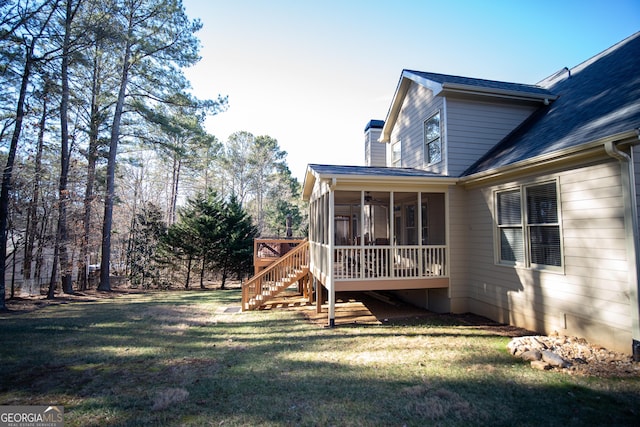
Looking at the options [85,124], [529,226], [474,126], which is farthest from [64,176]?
[529,226]

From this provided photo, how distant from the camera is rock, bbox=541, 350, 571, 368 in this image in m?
4.09

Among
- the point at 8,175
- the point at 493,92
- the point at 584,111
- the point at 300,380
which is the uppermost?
the point at 493,92

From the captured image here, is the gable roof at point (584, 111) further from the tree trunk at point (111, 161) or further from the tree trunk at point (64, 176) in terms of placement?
the tree trunk at point (111, 161)

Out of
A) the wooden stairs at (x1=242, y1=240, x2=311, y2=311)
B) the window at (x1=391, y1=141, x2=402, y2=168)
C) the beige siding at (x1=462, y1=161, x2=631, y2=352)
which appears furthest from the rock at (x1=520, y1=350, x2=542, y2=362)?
the window at (x1=391, y1=141, x2=402, y2=168)

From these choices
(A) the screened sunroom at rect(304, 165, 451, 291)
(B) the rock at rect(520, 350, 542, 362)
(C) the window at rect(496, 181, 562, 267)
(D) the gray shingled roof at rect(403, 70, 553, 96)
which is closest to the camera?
(B) the rock at rect(520, 350, 542, 362)

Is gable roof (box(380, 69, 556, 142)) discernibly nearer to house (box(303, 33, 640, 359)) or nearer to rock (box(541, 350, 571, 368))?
house (box(303, 33, 640, 359))

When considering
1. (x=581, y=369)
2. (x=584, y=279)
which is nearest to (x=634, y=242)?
(x=584, y=279)

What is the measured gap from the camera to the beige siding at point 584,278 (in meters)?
4.40

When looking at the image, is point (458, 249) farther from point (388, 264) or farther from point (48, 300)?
point (48, 300)

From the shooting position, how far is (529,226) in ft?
19.7

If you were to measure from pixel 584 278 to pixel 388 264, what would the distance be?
11.7 feet

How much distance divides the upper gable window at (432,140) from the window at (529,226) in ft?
7.30

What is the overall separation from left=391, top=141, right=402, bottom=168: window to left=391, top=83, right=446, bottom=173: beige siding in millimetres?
253

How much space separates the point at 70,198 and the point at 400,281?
12.3 metres
